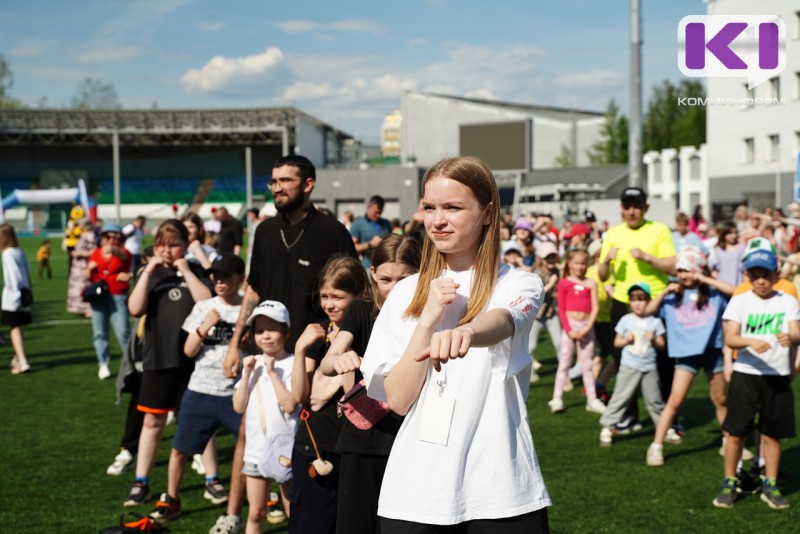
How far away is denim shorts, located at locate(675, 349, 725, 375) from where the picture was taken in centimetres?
666

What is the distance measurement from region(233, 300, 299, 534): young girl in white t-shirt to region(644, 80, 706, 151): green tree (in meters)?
73.4

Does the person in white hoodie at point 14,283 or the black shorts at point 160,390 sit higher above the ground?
the person in white hoodie at point 14,283

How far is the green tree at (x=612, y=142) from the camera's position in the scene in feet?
219

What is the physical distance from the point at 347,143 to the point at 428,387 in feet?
279

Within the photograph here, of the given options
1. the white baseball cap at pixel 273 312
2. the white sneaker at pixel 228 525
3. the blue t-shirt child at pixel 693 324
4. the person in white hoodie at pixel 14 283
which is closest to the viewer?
the white baseball cap at pixel 273 312

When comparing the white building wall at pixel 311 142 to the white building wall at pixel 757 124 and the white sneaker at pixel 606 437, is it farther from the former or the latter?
the white sneaker at pixel 606 437

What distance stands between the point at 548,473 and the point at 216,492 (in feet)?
8.26

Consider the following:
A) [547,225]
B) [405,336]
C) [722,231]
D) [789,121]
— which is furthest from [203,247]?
[789,121]

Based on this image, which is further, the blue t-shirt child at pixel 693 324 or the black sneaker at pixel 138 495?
the blue t-shirt child at pixel 693 324

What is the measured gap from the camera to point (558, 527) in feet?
17.8

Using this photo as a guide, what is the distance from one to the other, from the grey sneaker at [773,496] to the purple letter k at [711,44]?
614cm

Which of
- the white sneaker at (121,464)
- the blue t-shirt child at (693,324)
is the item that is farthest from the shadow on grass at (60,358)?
the blue t-shirt child at (693,324)

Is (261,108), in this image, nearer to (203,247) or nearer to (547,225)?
(547,225)

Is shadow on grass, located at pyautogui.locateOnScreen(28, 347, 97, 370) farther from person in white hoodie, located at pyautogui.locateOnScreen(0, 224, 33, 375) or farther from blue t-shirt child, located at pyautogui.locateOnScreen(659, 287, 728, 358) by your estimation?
blue t-shirt child, located at pyautogui.locateOnScreen(659, 287, 728, 358)
